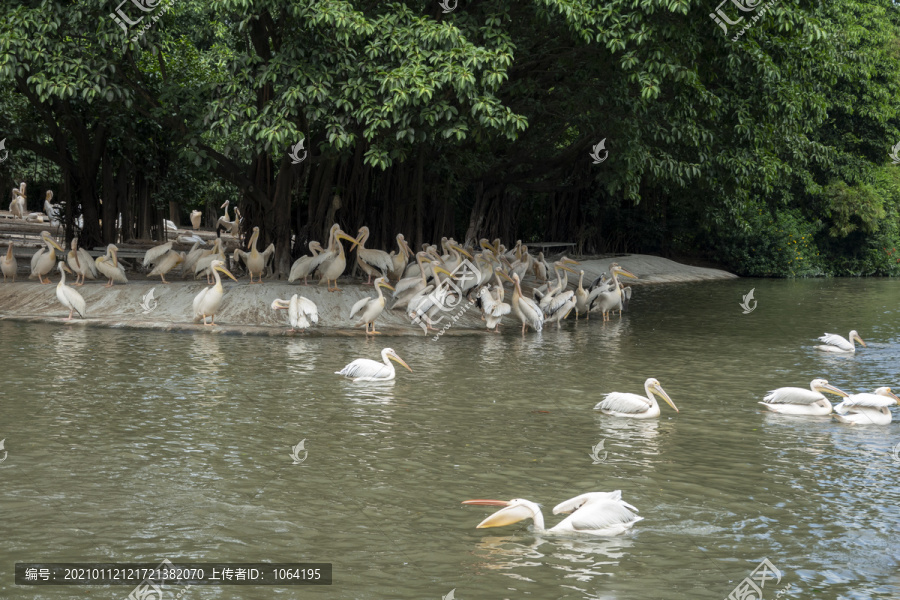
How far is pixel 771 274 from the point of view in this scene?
39.2 meters

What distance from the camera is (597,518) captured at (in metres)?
6.88

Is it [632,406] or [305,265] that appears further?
[305,265]

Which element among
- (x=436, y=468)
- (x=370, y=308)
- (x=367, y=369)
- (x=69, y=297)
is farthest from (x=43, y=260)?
(x=436, y=468)

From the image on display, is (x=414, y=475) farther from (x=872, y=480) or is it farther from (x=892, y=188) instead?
(x=892, y=188)

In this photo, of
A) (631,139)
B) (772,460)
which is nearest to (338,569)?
(772,460)

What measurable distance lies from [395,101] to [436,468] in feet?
27.9

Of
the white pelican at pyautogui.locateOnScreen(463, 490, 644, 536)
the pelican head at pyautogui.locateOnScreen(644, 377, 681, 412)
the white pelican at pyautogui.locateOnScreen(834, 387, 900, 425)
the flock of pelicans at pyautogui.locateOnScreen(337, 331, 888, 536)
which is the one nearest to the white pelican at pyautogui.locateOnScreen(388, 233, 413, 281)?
the flock of pelicans at pyautogui.locateOnScreen(337, 331, 888, 536)

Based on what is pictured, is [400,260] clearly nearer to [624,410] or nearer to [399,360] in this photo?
[399,360]

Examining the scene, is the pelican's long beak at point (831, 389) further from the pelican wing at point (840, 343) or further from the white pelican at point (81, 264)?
the white pelican at point (81, 264)

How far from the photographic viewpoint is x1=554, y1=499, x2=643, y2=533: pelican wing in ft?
22.6

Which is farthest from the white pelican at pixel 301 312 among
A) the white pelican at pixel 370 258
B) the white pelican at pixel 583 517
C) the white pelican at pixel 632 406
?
the white pelican at pixel 583 517

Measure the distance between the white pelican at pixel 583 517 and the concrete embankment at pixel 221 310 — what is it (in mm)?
10675

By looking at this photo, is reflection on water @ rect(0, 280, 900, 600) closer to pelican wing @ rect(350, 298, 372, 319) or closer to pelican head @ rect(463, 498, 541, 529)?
pelican head @ rect(463, 498, 541, 529)

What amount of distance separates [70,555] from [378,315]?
11.8 metres
